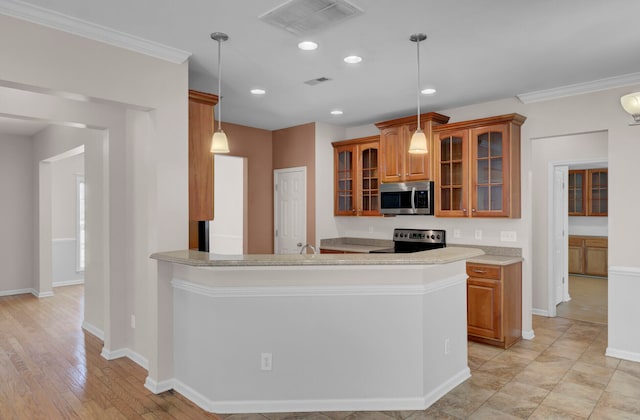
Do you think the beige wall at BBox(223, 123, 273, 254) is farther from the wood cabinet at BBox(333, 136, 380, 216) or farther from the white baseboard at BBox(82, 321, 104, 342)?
the white baseboard at BBox(82, 321, 104, 342)

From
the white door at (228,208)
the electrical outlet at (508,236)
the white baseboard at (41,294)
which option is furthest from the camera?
the white door at (228,208)

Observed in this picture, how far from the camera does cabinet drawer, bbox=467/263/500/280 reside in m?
4.22

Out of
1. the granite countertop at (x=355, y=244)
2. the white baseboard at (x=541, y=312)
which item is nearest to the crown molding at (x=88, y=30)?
the granite countertop at (x=355, y=244)

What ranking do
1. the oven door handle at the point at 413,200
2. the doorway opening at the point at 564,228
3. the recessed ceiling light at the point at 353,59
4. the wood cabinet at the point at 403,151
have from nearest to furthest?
1. the recessed ceiling light at the point at 353,59
2. the wood cabinet at the point at 403,151
3. the oven door handle at the point at 413,200
4. the doorway opening at the point at 564,228

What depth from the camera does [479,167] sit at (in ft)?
15.2

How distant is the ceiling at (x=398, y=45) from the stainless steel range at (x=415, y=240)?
5.39 feet

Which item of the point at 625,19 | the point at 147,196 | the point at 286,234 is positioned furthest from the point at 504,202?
the point at 147,196

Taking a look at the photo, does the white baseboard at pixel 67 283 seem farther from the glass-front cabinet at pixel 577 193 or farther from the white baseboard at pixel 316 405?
the glass-front cabinet at pixel 577 193

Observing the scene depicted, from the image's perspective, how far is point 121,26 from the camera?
2.81 metres

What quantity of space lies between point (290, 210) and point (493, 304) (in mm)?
3137

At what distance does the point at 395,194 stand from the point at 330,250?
122 centimetres

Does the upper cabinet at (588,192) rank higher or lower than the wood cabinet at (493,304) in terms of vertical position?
higher

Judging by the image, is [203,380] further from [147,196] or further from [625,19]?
[625,19]

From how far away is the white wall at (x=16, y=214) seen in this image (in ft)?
22.0
